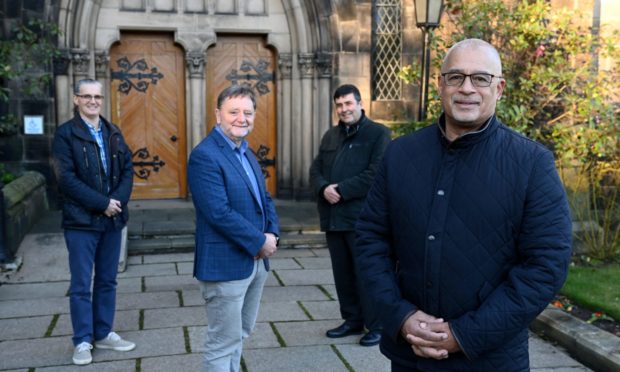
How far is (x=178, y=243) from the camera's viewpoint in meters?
7.95

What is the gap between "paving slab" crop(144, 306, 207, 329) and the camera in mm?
5156

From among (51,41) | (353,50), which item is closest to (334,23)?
(353,50)

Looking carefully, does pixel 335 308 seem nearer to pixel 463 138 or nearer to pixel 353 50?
pixel 463 138

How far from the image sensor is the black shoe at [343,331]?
16.0 ft

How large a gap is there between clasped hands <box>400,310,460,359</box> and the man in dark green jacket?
7.86ft

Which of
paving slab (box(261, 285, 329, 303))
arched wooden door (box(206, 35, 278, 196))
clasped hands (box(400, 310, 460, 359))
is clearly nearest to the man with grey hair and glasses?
paving slab (box(261, 285, 329, 303))

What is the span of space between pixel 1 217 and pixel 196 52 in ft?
14.8

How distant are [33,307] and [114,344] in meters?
1.47

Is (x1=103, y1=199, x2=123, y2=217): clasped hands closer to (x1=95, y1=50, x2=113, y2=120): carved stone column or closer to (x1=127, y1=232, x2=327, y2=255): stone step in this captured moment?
(x1=127, y1=232, x2=327, y2=255): stone step

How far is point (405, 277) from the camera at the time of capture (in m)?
2.41

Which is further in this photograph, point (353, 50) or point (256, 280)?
point (353, 50)

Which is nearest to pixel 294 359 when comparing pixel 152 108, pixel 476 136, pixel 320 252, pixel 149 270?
pixel 476 136

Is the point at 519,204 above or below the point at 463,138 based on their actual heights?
below

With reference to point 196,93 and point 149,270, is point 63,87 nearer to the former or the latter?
point 196,93
